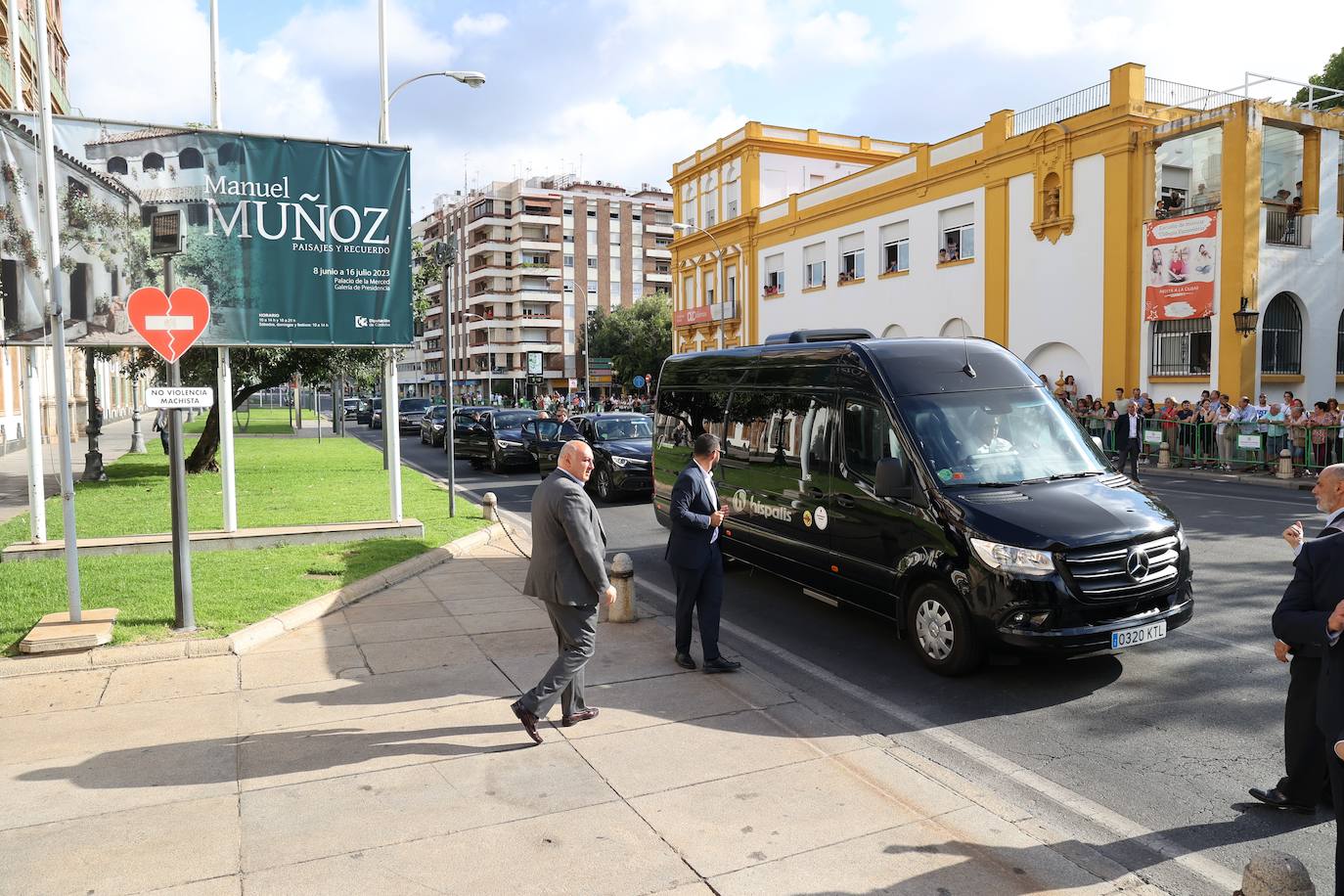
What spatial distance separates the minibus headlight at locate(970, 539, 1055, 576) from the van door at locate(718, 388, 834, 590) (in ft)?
6.02

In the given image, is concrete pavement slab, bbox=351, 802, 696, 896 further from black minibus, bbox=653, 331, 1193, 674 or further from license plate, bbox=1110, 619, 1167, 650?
license plate, bbox=1110, 619, 1167, 650

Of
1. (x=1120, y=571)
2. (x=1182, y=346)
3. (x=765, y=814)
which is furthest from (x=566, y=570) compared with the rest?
(x=1182, y=346)

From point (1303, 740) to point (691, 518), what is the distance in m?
3.57

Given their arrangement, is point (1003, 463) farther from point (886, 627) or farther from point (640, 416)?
point (640, 416)

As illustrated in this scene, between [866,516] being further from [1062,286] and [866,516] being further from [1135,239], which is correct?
[1062,286]

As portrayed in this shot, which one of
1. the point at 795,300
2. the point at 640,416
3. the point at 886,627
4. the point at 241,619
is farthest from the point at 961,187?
the point at 241,619

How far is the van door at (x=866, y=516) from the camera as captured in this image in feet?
22.7

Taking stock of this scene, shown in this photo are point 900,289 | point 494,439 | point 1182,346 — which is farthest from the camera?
point 900,289

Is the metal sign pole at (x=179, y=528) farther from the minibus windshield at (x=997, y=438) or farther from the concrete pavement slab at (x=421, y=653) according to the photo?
the minibus windshield at (x=997, y=438)

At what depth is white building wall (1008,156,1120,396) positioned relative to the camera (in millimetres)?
27188

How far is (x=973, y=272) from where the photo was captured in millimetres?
31688

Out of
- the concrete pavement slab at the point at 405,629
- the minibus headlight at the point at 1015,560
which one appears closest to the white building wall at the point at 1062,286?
the minibus headlight at the point at 1015,560

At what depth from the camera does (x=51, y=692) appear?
6.27m

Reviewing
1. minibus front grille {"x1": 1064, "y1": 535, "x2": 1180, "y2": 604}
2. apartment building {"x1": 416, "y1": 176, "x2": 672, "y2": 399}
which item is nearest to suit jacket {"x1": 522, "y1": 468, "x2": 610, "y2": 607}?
minibus front grille {"x1": 1064, "y1": 535, "x2": 1180, "y2": 604}
